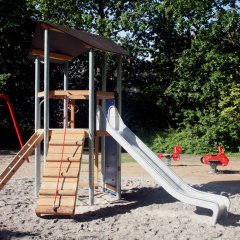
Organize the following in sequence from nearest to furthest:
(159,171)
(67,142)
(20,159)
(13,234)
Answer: (13,234) < (159,171) < (67,142) < (20,159)

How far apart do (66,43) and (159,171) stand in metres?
2.99

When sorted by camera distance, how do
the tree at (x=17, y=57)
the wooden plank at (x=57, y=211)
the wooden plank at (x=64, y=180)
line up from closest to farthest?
the wooden plank at (x=57, y=211), the wooden plank at (x=64, y=180), the tree at (x=17, y=57)

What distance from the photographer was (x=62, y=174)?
7234 millimetres

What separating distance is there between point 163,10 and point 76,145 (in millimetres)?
15090

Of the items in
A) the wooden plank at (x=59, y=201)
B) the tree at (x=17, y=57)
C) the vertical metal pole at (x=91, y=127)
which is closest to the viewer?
the wooden plank at (x=59, y=201)

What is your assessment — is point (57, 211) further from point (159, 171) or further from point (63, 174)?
point (159, 171)

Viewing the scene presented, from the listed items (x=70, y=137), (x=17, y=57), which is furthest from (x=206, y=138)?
(x=70, y=137)

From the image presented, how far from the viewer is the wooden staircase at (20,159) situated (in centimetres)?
792

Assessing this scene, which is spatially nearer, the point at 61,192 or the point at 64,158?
the point at 61,192

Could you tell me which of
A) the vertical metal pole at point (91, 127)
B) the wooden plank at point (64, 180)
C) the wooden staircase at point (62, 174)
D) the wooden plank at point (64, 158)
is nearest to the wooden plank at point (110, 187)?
the vertical metal pole at point (91, 127)

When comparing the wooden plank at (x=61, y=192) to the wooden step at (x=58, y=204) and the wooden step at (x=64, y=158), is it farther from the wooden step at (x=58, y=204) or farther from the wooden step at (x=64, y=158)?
the wooden step at (x=64, y=158)

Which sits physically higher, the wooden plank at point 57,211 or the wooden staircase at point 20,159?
the wooden staircase at point 20,159

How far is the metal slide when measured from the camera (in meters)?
6.80

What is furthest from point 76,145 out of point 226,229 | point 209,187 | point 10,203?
point 209,187
